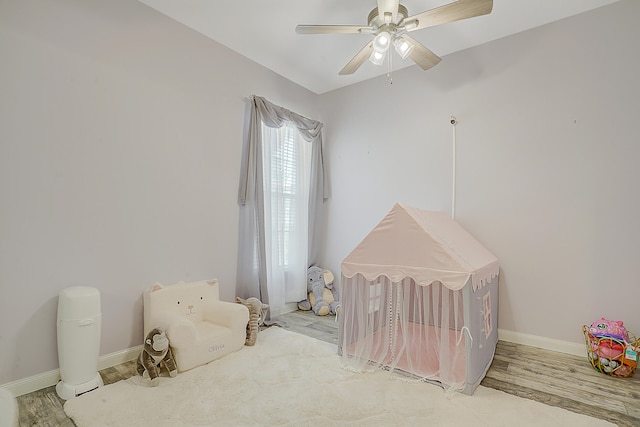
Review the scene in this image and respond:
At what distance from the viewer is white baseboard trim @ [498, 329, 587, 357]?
275cm

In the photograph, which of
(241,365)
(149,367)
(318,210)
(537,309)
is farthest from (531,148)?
(149,367)

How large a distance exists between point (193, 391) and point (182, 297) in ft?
2.87

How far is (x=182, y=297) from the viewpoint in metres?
2.77

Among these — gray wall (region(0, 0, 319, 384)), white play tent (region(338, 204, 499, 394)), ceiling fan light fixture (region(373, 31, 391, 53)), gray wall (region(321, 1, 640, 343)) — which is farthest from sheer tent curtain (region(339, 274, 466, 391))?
ceiling fan light fixture (region(373, 31, 391, 53))

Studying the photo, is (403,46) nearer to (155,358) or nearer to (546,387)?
(546,387)

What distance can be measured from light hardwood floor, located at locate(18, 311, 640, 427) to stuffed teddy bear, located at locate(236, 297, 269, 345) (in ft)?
3.08

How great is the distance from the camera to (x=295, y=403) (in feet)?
6.51

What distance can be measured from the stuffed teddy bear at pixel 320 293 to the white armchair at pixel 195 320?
1.35 meters

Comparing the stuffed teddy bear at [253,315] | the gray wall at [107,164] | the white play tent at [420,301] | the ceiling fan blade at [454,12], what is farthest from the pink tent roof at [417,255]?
the gray wall at [107,164]

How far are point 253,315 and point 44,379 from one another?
1.54 meters

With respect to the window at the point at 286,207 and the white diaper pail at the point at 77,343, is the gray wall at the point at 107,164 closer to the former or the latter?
the white diaper pail at the point at 77,343

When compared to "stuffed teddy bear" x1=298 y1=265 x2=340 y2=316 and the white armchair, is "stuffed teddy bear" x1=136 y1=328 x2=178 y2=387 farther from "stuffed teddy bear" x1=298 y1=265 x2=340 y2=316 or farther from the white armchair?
"stuffed teddy bear" x1=298 y1=265 x2=340 y2=316

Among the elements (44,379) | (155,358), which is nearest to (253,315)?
(155,358)

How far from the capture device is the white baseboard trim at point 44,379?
204 centimetres
